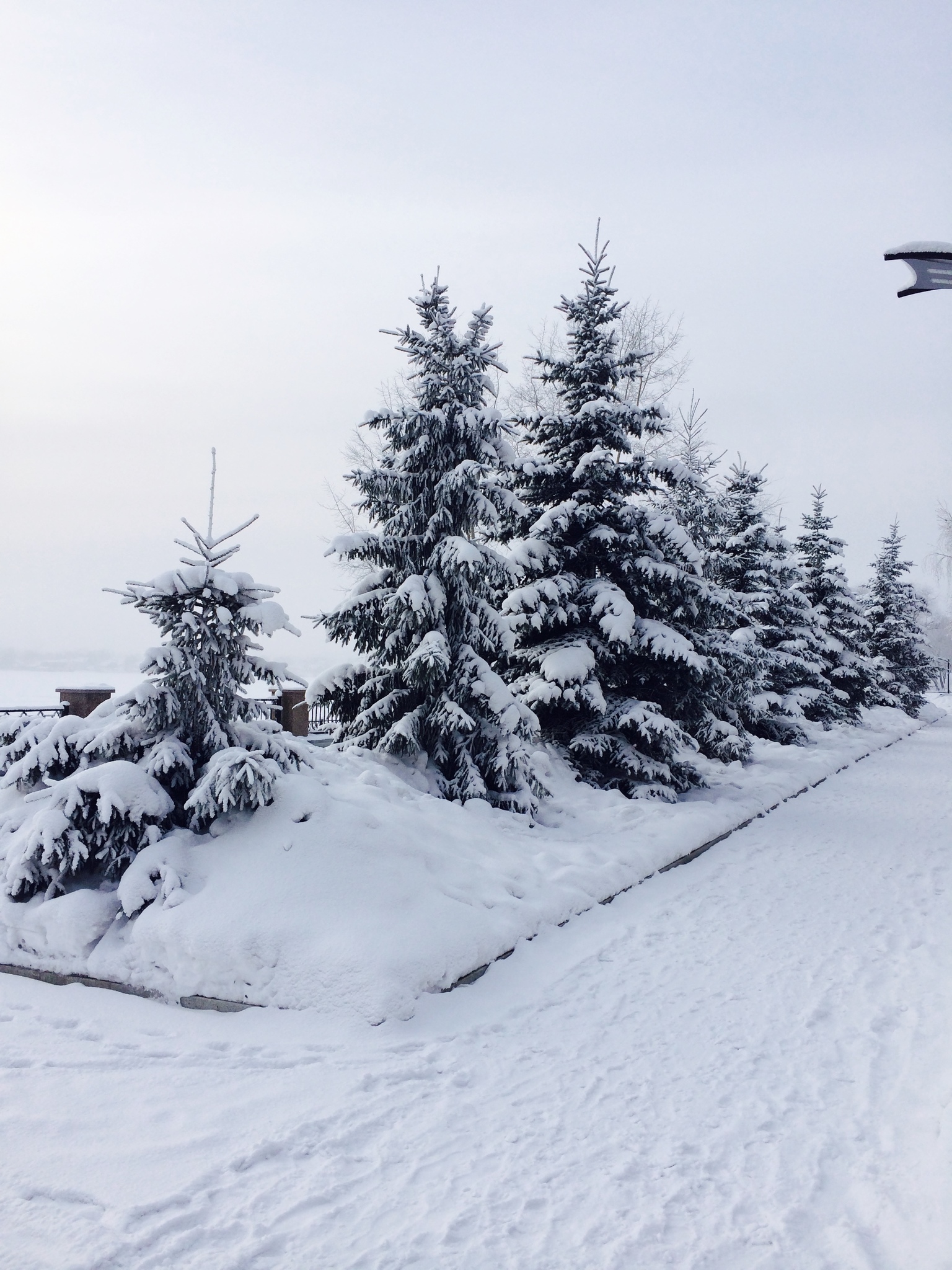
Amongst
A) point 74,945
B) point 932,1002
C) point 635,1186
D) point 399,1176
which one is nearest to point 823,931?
point 932,1002

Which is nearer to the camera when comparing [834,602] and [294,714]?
[294,714]

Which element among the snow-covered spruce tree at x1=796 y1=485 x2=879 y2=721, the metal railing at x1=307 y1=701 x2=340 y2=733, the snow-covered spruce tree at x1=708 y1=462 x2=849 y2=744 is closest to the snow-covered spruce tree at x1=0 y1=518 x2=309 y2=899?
the metal railing at x1=307 y1=701 x2=340 y2=733

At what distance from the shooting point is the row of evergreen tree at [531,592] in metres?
8.98

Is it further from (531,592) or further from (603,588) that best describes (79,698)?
(603,588)

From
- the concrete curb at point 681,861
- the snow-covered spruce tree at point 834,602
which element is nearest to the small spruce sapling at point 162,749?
the concrete curb at point 681,861

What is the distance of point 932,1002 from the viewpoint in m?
4.86

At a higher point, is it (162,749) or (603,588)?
(603,588)

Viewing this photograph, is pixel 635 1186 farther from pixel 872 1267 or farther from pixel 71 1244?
pixel 71 1244

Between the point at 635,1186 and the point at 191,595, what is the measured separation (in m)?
4.67

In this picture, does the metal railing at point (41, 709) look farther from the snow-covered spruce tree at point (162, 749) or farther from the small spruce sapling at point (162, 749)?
the snow-covered spruce tree at point (162, 749)

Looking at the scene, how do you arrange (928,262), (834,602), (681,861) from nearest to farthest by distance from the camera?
1. (928,262)
2. (681,861)
3. (834,602)

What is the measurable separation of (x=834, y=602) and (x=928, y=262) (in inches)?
916

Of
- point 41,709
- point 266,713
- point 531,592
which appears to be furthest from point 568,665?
point 41,709

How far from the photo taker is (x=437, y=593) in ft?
29.3
